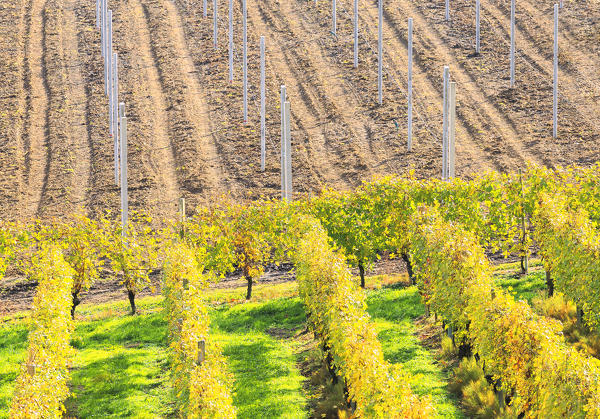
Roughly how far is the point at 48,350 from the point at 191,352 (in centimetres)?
404

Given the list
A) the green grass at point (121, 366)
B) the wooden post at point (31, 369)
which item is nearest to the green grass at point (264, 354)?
the green grass at point (121, 366)

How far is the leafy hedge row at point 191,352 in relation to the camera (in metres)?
14.8

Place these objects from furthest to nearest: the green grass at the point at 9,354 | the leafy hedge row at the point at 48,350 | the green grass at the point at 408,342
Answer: the green grass at the point at 9,354, the green grass at the point at 408,342, the leafy hedge row at the point at 48,350

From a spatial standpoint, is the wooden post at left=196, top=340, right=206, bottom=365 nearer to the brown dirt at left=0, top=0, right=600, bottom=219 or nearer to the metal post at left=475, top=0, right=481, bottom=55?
the brown dirt at left=0, top=0, right=600, bottom=219

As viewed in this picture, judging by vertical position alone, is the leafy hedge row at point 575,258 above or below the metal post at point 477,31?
below

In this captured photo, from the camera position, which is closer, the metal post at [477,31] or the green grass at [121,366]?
the green grass at [121,366]

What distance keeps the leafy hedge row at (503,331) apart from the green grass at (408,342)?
1.16 meters

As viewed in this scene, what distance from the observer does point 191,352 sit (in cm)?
1691

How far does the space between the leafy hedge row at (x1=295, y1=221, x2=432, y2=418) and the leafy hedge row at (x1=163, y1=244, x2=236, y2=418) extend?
7.81 feet

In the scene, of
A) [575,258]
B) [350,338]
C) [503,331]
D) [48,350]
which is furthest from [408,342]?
[48,350]

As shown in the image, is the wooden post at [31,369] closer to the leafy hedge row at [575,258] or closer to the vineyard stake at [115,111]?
the leafy hedge row at [575,258]

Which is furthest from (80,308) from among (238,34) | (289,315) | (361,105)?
(238,34)

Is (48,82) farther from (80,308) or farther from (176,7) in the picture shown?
(80,308)

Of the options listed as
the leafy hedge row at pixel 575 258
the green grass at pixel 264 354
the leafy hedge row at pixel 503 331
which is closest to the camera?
the leafy hedge row at pixel 503 331
